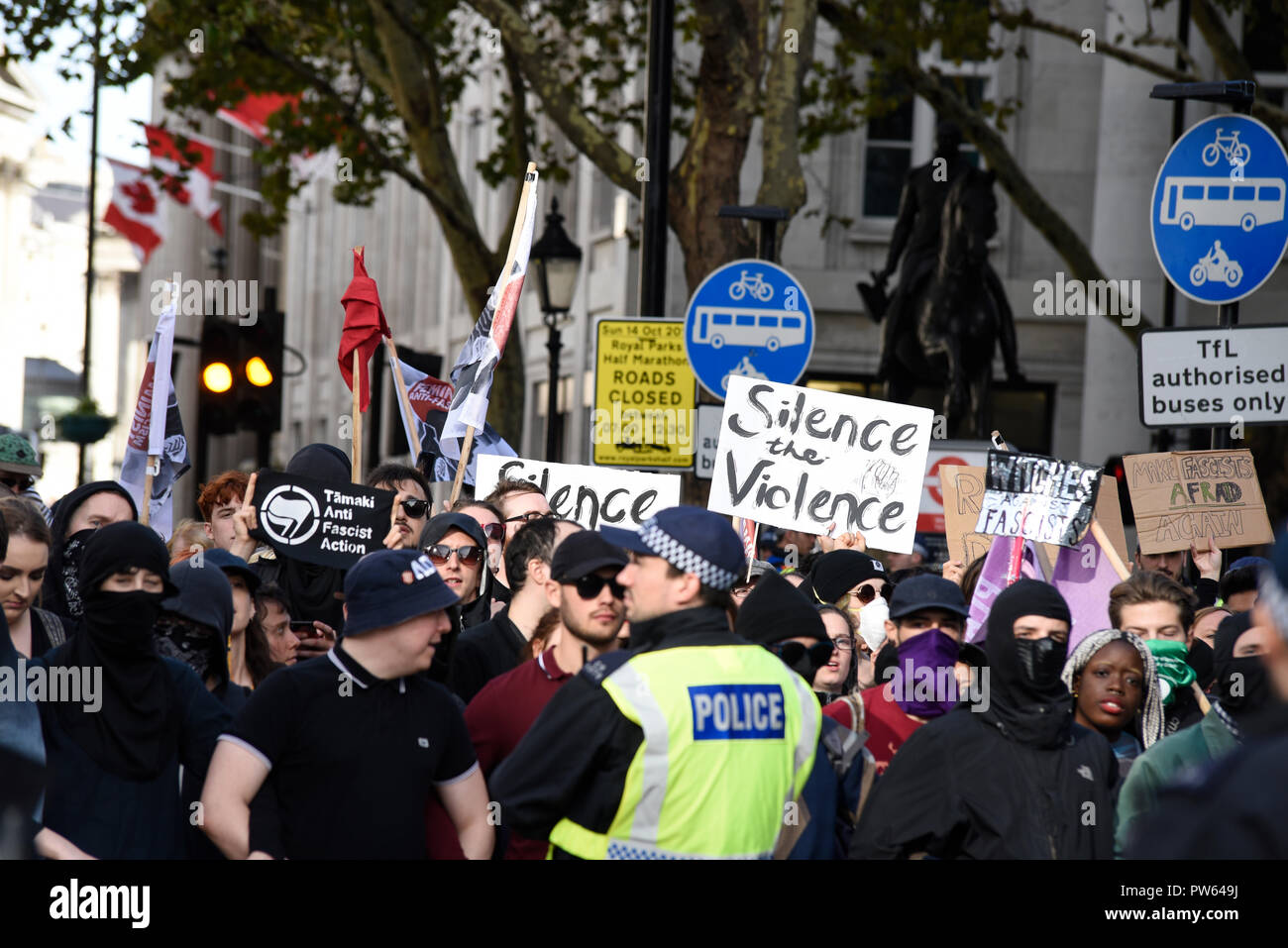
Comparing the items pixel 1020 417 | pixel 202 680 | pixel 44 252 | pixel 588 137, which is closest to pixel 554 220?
pixel 588 137

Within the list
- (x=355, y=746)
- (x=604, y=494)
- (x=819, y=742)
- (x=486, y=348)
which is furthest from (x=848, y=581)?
(x=355, y=746)

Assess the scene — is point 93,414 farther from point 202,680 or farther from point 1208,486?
point 202,680

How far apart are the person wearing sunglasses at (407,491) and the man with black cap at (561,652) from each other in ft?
8.92

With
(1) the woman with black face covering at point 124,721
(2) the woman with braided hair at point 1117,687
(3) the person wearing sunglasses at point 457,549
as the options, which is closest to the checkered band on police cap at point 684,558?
(1) the woman with black face covering at point 124,721

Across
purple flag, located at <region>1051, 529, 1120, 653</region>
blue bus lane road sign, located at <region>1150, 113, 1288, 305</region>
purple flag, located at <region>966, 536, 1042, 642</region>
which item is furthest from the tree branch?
purple flag, located at <region>966, 536, 1042, 642</region>

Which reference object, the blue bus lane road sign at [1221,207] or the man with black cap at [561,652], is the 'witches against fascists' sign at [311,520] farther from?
the blue bus lane road sign at [1221,207]

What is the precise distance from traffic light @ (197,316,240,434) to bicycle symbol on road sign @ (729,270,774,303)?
4.36 metres

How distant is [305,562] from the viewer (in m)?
7.77

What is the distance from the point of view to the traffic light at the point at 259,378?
1393 centimetres

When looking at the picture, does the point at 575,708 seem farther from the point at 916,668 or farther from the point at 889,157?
the point at 889,157

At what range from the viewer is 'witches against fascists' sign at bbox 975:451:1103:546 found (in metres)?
7.85

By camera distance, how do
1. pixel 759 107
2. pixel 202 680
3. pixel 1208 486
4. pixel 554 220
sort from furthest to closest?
pixel 554 220 → pixel 759 107 → pixel 1208 486 → pixel 202 680
